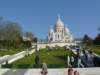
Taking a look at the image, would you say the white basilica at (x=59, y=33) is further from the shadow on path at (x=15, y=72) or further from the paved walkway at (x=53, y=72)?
the paved walkway at (x=53, y=72)

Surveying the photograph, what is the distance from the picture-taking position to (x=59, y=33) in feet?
589

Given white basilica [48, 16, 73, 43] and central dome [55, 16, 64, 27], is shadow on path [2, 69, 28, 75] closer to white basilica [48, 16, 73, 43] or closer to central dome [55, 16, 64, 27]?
white basilica [48, 16, 73, 43]

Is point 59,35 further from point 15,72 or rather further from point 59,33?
point 15,72

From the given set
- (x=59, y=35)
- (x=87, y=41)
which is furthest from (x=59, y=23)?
(x=87, y=41)

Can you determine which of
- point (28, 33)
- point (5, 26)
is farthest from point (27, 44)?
point (5, 26)

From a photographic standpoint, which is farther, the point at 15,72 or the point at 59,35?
the point at 59,35

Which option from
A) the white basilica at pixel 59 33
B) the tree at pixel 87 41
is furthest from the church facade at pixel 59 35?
the tree at pixel 87 41

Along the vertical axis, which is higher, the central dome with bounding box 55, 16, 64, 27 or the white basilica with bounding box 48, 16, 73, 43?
the central dome with bounding box 55, 16, 64, 27

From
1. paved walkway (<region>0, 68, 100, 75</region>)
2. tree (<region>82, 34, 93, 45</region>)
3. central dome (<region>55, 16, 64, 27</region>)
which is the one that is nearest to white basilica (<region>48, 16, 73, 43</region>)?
central dome (<region>55, 16, 64, 27</region>)

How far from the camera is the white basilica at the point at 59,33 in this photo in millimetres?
178375

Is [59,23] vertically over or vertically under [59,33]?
over

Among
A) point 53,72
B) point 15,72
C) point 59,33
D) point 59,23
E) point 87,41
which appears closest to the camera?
point 53,72

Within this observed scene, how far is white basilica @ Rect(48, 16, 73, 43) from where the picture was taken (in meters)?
178

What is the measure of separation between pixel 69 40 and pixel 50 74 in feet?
525
